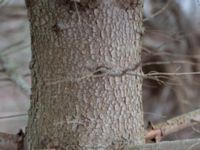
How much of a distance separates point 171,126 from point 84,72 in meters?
0.44

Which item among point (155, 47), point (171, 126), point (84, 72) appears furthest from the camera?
point (155, 47)

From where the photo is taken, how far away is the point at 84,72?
48.4 inches

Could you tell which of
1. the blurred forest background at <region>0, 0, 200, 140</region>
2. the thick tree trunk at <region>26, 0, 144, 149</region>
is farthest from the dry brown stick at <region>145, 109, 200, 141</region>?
the blurred forest background at <region>0, 0, 200, 140</region>

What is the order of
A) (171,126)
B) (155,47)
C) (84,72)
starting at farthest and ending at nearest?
(155,47)
(171,126)
(84,72)

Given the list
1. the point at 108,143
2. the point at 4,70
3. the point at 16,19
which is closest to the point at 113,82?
the point at 108,143

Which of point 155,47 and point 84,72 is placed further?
point 155,47

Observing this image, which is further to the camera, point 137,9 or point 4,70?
point 4,70

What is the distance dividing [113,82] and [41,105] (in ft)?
0.72

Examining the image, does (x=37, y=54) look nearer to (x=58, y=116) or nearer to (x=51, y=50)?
(x=51, y=50)

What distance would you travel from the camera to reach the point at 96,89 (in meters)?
1.24

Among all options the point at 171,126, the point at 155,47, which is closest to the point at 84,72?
the point at 171,126

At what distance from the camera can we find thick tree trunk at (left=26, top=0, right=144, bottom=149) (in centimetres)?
123

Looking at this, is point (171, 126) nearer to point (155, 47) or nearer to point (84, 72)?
point (84, 72)

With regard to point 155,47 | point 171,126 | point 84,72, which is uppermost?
point 155,47
